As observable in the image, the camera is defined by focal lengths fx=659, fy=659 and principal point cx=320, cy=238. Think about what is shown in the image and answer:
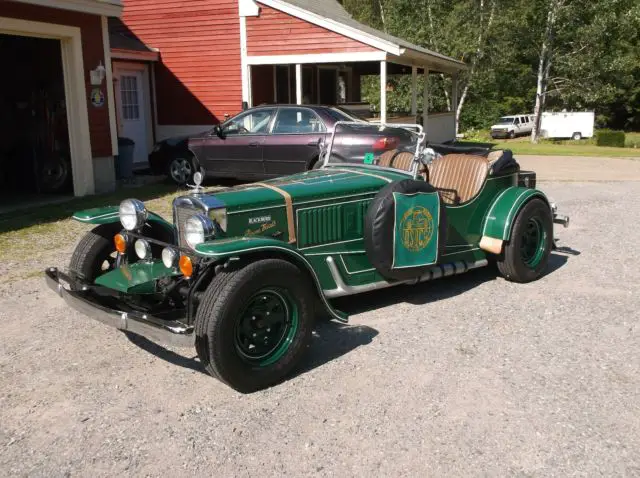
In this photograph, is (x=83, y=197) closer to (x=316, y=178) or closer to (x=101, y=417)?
(x=316, y=178)

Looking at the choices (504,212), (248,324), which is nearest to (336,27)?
(504,212)

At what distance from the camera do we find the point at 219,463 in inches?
122

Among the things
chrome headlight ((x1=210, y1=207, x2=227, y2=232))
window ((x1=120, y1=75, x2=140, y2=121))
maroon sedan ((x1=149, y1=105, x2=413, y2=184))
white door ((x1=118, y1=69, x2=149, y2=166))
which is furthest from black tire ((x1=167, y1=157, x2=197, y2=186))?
chrome headlight ((x1=210, y1=207, x2=227, y2=232))

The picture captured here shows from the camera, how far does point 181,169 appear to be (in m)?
12.2

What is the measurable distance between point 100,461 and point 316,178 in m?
2.64

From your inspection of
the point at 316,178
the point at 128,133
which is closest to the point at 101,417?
the point at 316,178

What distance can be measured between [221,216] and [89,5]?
753cm

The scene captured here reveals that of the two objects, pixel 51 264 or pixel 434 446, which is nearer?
pixel 434 446

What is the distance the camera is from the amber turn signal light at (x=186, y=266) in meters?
3.86

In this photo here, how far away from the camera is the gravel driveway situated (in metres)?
3.13

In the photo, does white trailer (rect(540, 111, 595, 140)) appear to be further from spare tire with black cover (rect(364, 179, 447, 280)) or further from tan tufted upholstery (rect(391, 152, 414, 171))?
spare tire with black cover (rect(364, 179, 447, 280))

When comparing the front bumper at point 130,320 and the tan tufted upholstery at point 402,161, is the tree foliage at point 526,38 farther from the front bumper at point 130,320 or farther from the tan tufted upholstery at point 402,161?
the front bumper at point 130,320

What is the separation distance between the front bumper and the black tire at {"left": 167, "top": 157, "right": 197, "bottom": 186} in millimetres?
7934

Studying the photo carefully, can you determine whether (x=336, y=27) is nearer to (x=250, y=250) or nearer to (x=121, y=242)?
(x=121, y=242)
